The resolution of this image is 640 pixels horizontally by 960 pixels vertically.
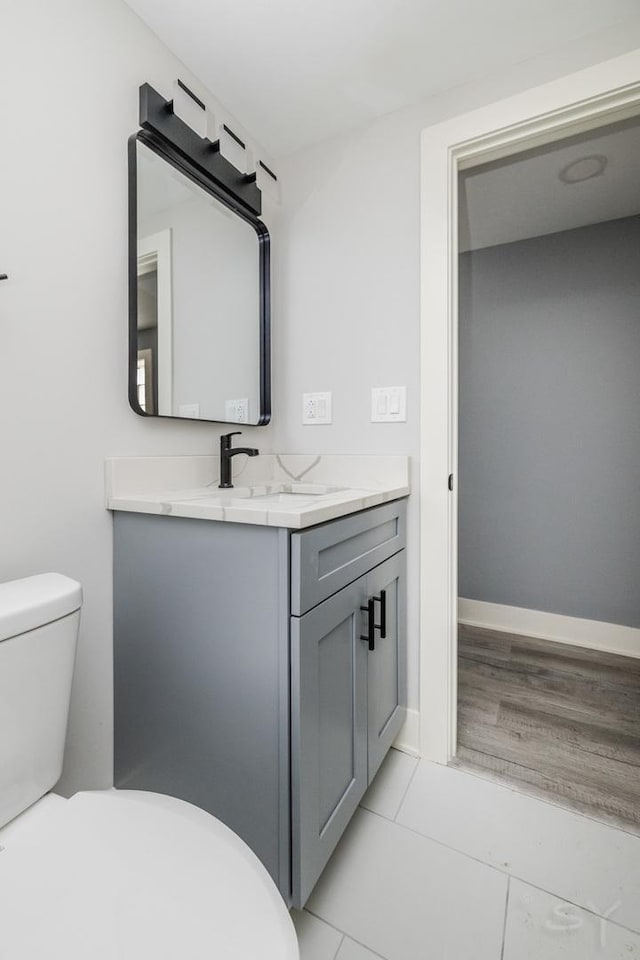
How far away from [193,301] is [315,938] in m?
1.68

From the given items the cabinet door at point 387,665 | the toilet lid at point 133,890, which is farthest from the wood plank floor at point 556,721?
the toilet lid at point 133,890

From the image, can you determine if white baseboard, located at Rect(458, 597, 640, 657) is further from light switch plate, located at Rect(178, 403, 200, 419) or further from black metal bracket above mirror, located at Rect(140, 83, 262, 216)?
black metal bracket above mirror, located at Rect(140, 83, 262, 216)

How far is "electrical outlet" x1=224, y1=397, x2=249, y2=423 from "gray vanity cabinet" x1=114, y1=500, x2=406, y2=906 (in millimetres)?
562

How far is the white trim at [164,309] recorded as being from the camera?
126 cm

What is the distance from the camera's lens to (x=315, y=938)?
3.00 ft

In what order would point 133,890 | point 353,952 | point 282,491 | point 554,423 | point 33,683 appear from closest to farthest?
point 133,890 → point 33,683 → point 353,952 → point 282,491 → point 554,423

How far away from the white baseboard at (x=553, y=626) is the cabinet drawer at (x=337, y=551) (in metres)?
1.52

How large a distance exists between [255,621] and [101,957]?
50 cm

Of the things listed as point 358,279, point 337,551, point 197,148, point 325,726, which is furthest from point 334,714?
point 197,148

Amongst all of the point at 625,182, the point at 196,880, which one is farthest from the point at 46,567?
the point at 625,182

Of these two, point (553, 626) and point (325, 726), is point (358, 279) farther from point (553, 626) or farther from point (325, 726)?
point (553, 626)

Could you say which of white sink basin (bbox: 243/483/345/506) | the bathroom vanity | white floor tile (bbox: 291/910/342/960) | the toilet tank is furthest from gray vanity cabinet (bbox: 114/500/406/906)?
white sink basin (bbox: 243/483/345/506)

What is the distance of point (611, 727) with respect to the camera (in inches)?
64.3

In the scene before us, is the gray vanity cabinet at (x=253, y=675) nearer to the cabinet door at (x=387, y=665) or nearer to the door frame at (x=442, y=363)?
the cabinet door at (x=387, y=665)
